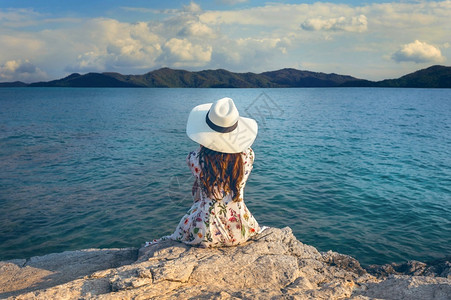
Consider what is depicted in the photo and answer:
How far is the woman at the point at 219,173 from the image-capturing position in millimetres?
4996

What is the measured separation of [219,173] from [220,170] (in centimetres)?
6

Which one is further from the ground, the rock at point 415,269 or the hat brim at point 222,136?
the hat brim at point 222,136

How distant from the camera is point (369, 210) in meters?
11.4

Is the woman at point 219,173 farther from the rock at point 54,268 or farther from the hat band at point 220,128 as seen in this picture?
the rock at point 54,268

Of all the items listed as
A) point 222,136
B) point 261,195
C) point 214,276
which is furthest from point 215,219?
point 261,195

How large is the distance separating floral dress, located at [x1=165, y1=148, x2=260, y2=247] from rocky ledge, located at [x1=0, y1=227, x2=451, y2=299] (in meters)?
0.18

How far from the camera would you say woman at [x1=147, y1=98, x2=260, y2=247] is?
197 inches

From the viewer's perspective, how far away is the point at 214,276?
4.64 meters

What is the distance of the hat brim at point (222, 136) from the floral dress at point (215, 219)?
23 cm

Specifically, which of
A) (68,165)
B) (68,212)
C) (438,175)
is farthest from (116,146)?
(438,175)

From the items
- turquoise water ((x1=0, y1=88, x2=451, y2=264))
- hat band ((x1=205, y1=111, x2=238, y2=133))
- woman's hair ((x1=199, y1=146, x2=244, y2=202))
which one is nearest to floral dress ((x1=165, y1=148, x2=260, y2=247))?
woman's hair ((x1=199, y1=146, x2=244, y2=202))

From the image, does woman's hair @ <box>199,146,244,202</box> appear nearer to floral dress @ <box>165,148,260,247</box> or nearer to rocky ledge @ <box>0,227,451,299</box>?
floral dress @ <box>165,148,260,247</box>

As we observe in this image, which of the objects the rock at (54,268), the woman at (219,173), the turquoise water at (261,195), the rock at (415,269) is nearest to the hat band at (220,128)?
the woman at (219,173)

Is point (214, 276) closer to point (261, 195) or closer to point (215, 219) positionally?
point (215, 219)
